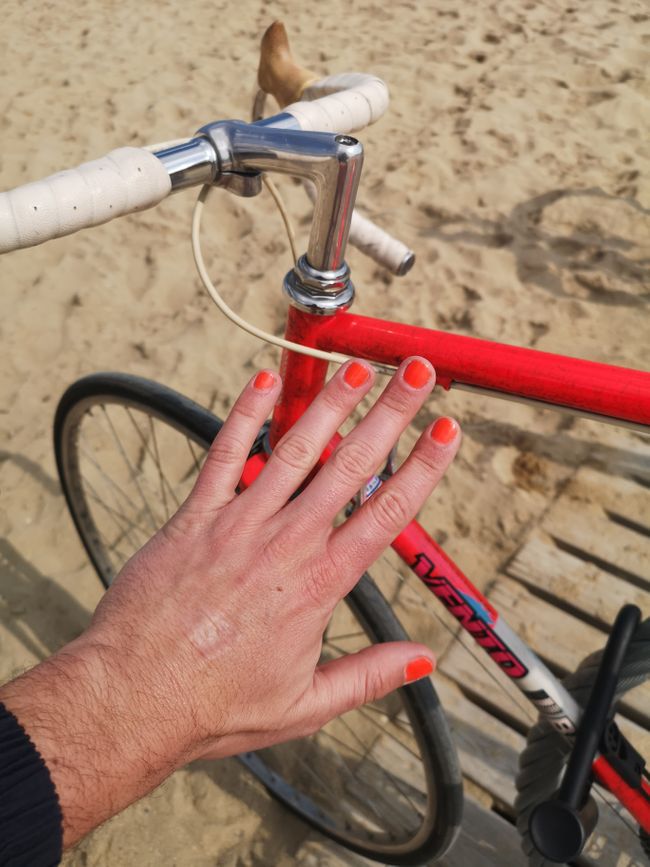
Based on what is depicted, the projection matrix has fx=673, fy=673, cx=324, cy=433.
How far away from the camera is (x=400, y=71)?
432 cm

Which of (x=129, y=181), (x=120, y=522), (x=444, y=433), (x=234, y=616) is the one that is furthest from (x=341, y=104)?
(x=120, y=522)

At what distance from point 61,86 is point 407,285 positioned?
2.98m

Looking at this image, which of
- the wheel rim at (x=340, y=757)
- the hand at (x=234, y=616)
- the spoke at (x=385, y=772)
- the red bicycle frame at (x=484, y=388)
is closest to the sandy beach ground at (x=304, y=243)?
the wheel rim at (x=340, y=757)

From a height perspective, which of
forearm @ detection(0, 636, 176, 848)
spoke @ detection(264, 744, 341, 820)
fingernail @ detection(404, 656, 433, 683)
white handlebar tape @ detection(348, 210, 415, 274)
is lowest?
spoke @ detection(264, 744, 341, 820)

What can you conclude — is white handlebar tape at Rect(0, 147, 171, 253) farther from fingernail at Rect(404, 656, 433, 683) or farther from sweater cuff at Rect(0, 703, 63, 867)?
fingernail at Rect(404, 656, 433, 683)

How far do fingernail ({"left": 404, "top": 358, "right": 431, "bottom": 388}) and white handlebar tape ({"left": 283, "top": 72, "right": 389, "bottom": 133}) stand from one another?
340 mm

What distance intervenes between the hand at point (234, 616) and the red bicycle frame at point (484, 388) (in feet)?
0.27

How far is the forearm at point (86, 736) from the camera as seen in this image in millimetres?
614

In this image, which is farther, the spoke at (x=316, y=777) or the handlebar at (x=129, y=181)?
the spoke at (x=316, y=777)

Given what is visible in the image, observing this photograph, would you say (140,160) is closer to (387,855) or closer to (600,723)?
(600,723)

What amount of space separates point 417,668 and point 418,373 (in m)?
0.38

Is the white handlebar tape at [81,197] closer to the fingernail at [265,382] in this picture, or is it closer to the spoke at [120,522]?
the fingernail at [265,382]

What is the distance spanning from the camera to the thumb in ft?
2.65

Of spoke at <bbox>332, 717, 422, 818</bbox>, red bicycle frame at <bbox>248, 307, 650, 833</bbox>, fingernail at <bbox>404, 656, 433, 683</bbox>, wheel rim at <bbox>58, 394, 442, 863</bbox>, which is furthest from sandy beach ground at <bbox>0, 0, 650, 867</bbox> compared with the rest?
fingernail at <bbox>404, 656, 433, 683</bbox>
